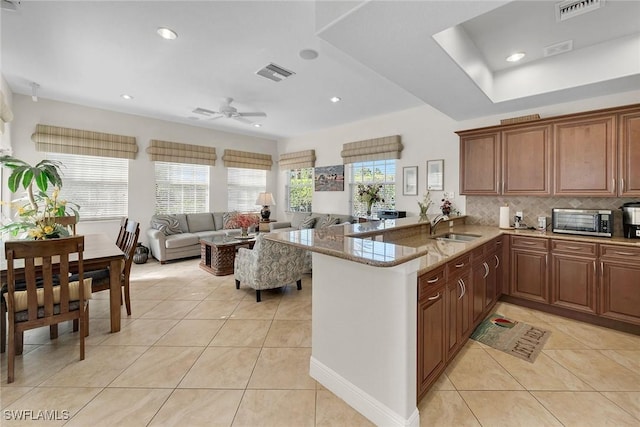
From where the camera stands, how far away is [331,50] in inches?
111

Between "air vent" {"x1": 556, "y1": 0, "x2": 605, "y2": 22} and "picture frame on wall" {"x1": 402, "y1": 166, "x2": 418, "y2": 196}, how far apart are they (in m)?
2.68

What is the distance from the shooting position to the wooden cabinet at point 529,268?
9.94ft

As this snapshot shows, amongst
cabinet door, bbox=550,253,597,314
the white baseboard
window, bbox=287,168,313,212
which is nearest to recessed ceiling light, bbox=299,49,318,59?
the white baseboard

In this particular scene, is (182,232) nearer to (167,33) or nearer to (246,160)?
(246,160)

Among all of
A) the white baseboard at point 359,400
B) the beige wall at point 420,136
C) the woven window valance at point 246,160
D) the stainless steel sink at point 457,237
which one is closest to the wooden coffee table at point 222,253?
the beige wall at point 420,136

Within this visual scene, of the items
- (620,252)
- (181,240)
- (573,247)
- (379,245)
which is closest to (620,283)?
(620,252)

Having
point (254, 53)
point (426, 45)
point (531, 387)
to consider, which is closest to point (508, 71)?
point (426, 45)

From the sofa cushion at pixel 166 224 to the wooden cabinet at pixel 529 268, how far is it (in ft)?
18.6

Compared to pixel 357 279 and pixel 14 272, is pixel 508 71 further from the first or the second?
pixel 14 272

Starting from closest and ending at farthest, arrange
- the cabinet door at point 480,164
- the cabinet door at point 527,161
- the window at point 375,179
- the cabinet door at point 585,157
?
the cabinet door at point 585,157 < the cabinet door at point 527,161 < the cabinet door at point 480,164 < the window at point 375,179

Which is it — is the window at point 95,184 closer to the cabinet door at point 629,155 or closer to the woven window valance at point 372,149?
the woven window valance at point 372,149

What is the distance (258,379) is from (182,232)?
14.7ft

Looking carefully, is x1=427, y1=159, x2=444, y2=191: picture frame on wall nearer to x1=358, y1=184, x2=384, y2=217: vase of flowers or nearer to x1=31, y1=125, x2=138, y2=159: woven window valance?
x1=358, y1=184, x2=384, y2=217: vase of flowers

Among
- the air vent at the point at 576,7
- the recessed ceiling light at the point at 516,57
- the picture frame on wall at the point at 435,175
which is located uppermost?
the recessed ceiling light at the point at 516,57
